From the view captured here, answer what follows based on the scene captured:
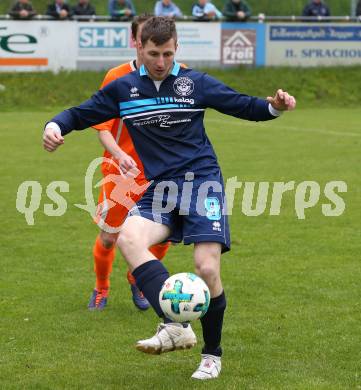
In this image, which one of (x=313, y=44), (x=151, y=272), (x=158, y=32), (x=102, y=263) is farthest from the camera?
(x=313, y=44)

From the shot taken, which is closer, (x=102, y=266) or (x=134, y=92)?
(x=134, y=92)

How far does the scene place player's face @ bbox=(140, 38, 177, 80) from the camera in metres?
5.63

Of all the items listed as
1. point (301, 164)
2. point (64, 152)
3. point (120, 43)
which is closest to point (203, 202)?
point (301, 164)

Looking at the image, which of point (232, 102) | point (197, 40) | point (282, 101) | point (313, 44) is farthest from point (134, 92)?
point (313, 44)

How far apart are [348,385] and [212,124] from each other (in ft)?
55.1

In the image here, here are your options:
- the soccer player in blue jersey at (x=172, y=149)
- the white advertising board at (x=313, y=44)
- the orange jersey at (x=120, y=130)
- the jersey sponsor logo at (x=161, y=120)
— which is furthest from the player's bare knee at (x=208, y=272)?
the white advertising board at (x=313, y=44)

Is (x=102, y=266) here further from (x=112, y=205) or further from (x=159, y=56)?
(x=159, y=56)

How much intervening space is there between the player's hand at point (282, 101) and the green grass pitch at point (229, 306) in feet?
5.09

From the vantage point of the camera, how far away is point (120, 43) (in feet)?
84.0

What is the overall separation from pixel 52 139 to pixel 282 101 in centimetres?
134

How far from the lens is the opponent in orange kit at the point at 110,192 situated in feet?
22.5

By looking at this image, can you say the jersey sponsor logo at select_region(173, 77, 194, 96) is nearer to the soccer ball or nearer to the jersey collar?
the jersey collar

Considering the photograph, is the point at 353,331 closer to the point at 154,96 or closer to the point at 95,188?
the point at 154,96

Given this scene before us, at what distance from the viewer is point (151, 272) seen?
5.49 meters
